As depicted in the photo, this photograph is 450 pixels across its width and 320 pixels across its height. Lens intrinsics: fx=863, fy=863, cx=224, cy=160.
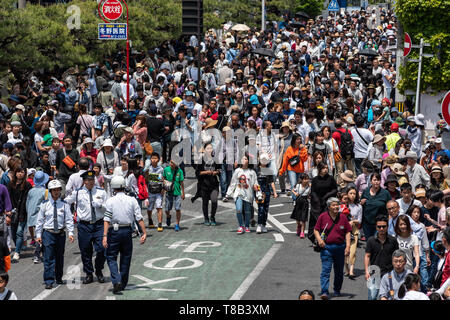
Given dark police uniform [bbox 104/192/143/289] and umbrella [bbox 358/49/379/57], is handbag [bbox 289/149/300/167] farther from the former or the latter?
umbrella [bbox 358/49/379/57]

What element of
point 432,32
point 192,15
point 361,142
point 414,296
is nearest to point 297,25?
point 432,32

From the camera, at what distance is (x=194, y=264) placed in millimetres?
15492

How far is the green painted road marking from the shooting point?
13.8m

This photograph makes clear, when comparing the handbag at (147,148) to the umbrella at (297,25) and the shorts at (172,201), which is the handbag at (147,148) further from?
the umbrella at (297,25)

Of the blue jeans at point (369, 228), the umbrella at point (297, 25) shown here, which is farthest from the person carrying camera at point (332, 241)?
the umbrella at point (297, 25)

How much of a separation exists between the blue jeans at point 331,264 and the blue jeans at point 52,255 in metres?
4.31

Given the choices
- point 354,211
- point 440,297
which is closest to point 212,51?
point 354,211

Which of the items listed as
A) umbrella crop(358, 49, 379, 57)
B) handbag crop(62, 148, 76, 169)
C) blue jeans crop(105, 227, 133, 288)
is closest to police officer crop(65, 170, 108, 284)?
blue jeans crop(105, 227, 133, 288)

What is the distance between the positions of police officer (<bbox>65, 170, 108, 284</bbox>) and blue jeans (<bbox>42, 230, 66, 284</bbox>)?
0.36 meters

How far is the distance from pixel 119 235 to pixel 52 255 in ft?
4.58

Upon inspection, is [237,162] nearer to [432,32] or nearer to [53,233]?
[53,233]

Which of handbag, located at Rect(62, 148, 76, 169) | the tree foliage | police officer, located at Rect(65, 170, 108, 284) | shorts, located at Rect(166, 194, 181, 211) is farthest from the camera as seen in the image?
the tree foliage

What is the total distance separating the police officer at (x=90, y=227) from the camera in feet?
47.2
